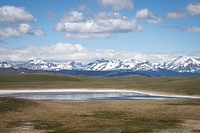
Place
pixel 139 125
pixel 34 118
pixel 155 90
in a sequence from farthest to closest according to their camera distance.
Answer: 1. pixel 155 90
2. pixel 34 118
3. pixel 139 125

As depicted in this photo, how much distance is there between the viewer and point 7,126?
51.9m

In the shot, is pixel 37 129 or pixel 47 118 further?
pixel 47 118

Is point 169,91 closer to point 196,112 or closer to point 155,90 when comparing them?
point 155,90

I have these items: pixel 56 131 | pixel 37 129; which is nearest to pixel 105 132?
pixel 56 131

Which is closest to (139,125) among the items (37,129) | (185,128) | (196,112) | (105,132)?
(185,128)

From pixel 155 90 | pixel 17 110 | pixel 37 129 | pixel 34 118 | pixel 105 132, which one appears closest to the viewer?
pixel 105 132

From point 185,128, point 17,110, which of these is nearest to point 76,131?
point 185,128

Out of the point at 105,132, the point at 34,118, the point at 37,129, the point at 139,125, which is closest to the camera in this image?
the point at 105,132

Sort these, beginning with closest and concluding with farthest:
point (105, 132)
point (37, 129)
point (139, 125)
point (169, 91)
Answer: point (105, 132)
point (37, 129)
point (139, 125)
point (169, 91)

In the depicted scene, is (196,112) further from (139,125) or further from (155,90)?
(155,90)

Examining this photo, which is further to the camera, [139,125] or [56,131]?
[139,125]

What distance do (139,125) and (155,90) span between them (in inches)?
4699

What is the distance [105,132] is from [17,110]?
29737 mm

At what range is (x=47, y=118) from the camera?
62.0 m
